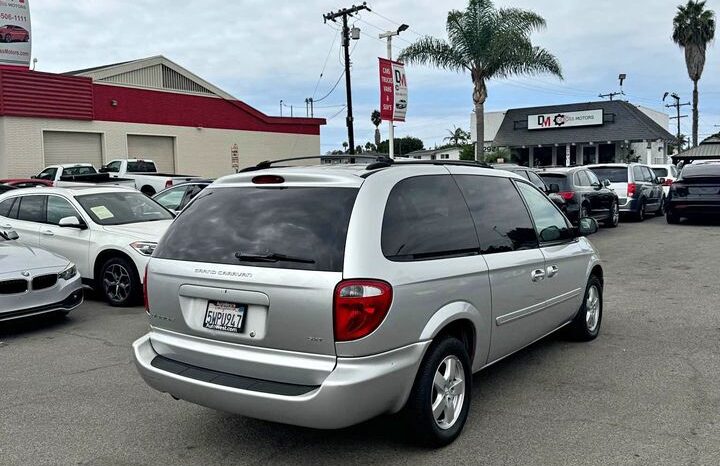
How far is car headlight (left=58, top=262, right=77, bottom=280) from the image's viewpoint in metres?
7.42

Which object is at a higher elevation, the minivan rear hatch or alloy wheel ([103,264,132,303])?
the minivan rear hatch

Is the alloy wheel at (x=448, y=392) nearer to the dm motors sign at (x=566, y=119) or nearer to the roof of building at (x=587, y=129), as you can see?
the roof of building at (x=587, y=129)

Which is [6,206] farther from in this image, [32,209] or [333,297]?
[333,297]

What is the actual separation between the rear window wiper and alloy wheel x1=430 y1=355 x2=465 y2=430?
1.05 m

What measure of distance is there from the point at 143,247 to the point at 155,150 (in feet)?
80.0

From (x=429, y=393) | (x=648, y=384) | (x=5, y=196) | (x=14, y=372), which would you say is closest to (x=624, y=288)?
(x=648, y=384)

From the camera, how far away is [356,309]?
3.42 metres

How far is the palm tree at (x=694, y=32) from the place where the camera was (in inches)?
1587

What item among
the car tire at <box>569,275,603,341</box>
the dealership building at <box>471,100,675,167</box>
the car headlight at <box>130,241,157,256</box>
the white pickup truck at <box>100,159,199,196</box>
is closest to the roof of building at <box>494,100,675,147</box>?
Answer: the dealership building at <box>471,100,675,167</box>

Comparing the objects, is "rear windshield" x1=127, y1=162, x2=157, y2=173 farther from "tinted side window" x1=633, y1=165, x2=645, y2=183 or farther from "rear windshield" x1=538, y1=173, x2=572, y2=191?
"tinted side window" x1=633, y1=165, x2=645, y2=183

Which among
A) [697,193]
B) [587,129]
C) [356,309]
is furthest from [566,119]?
[356,309]

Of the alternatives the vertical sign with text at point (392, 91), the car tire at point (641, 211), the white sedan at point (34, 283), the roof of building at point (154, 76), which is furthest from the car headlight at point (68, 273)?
the roof of building at point (154, 76)

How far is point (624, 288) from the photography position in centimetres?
906

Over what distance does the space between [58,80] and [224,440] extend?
87.4ft
